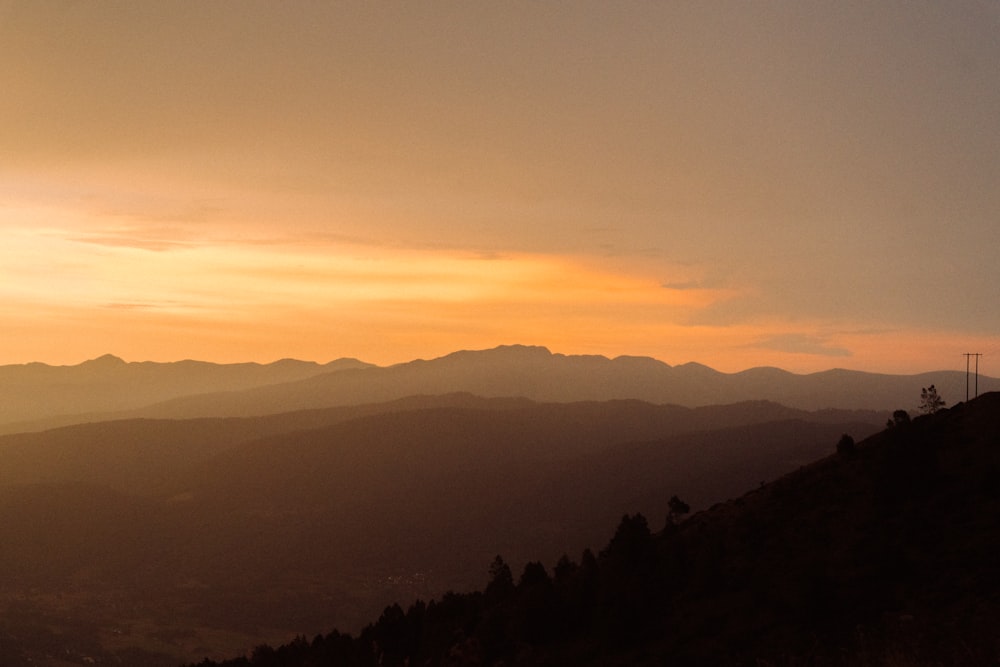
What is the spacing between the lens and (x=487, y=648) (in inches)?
2288

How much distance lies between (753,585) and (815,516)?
1073 cm

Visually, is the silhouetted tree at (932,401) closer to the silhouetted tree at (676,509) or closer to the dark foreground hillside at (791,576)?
the dark foreground hillside at (791,576)

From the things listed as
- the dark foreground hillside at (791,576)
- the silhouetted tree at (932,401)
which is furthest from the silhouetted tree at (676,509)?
the silhouetted tree at (932,401)

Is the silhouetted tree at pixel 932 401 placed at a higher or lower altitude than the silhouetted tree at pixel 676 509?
higher

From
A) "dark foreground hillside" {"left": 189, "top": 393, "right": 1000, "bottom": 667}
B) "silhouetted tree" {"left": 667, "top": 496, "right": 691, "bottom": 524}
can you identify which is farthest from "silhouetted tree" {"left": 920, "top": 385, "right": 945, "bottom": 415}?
"silhouetted tree" {"left": 667, "top": 496, "right": 691, "bottom": 524}

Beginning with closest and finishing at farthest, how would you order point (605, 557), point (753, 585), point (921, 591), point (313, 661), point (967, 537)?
point (921, 591) < point (967, 537) < point (753, 585) < point (605, 557) < point (313, 661)

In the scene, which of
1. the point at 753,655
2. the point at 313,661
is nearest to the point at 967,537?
the point at 753,655

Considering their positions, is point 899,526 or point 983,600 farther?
point 899,526

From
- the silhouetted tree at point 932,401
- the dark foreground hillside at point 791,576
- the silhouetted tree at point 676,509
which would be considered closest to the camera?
the dark foreground hillside at point 791,576

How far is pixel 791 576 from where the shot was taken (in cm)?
4738

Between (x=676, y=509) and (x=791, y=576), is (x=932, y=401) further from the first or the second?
(x=791, y=576)

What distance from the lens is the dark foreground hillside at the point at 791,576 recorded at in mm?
39750

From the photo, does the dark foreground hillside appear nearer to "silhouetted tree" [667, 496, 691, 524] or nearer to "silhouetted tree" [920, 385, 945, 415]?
"silhouetted tree" [667, 496, 691, 524]

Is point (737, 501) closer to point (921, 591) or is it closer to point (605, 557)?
point (605, 557)
